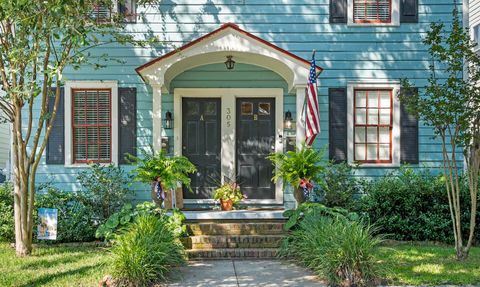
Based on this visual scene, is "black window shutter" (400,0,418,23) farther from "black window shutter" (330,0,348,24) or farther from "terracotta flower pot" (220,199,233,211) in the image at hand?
"terracotta flower pot" (220,199,233,211)

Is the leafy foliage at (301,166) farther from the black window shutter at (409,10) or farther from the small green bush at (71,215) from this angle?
the black window shutter at (409,10)

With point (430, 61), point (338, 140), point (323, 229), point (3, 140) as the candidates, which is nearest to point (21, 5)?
point (323, 229)

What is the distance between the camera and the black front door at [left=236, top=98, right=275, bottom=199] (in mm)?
10008

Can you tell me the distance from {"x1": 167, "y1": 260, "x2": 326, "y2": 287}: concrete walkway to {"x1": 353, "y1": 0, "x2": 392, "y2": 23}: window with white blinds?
5.23 metres

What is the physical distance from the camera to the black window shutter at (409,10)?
387 inches

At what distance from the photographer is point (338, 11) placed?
985 cm

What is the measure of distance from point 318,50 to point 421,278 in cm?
517

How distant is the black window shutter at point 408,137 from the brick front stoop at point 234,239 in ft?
9.94

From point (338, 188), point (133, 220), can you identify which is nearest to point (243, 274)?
point (133, 220)

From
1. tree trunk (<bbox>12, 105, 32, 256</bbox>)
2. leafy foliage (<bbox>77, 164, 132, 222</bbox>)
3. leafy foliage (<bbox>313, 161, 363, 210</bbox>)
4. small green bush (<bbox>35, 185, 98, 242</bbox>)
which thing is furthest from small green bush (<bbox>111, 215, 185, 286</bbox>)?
leafy foliage (<bbox>313, 161, 363, 210</bbox>)

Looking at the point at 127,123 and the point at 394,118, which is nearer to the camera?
the point at 127,123

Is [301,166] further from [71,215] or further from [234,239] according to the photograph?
[71,215]

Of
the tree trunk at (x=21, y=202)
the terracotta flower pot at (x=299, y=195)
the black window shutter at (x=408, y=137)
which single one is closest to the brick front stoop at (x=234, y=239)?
the terracotta flower pot at (x=299, y=195)

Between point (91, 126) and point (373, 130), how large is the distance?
5.43 meters
